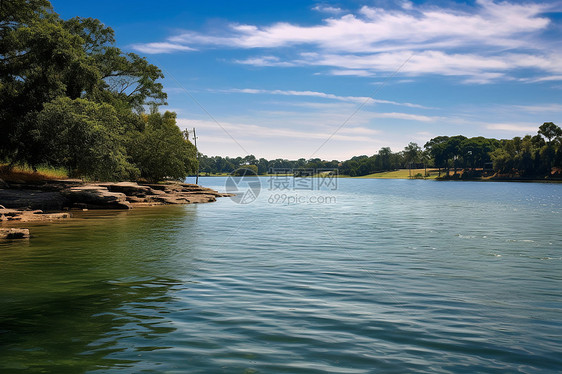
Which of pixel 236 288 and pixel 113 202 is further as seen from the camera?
pixel 113 202

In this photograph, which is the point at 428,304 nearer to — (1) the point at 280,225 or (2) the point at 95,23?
(1) the point at 280,225

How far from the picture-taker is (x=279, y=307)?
9.89m

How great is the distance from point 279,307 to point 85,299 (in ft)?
15.7

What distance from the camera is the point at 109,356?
6.87 metres

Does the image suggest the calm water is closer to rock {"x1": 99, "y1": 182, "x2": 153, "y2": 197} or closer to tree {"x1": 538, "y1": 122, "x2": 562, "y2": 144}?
rock {"x1": 99, "y1": 182, "x2": 153, "y2": 197}

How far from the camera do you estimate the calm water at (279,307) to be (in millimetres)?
6875

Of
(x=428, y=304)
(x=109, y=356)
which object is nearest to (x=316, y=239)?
(x=428, y=304)

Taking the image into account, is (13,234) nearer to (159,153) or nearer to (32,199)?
(32,199)

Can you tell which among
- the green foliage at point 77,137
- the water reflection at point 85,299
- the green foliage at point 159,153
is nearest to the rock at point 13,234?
the water reflection at point 85,299

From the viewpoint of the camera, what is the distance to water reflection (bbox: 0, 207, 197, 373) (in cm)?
702

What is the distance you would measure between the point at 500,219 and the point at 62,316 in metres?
33.1

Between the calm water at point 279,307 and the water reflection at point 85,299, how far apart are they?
0.15ft

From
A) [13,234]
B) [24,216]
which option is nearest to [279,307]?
[13,234]

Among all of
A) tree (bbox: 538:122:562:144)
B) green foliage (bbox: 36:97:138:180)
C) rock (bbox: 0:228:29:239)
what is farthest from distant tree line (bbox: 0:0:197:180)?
tree (bbox: 538:122:562:144)
